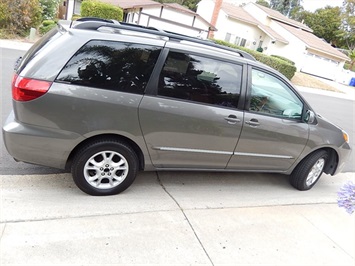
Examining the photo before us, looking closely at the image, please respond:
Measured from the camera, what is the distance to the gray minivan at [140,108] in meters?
2.87

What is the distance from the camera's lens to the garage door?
29209 mm

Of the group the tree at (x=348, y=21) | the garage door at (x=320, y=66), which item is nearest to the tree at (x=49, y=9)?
the garage door at (x=320, y=66)

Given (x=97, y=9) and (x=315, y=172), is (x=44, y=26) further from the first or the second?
(x=315, y=172)

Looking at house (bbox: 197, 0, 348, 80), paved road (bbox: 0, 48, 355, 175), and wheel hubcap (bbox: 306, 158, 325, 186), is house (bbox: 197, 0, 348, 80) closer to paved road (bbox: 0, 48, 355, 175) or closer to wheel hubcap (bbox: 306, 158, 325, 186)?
paved road (bbox: 0, 48, 355, 175)

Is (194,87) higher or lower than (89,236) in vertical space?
higher

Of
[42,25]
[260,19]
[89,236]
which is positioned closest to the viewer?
[89,236]

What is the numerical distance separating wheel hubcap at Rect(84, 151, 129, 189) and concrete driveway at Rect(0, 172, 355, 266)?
179mm

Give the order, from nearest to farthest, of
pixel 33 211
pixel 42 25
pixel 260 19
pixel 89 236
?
pixel 89 236 → pixel 33 211 → pixel 42 25 → pixel 260 19

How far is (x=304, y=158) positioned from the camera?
4191mm

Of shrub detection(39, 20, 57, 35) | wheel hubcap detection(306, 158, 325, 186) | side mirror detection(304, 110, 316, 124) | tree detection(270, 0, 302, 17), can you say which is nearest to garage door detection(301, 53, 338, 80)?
shrub detection(39, 20, 57, 35)

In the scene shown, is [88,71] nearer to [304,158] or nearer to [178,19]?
A: [304,158]

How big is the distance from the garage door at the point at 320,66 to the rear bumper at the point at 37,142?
30063 mm

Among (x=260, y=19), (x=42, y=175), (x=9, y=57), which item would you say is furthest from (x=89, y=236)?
(x=260, y=19)

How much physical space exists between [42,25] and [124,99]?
55.7 ft
